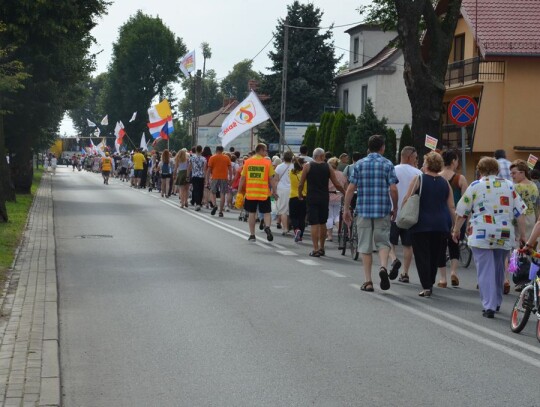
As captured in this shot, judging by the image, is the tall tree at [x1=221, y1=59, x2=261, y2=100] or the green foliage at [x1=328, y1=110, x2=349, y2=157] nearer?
the green foliage at [x1=328, y1=110, x2=349, y2=157]

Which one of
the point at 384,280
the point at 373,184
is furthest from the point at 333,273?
the point at 384,280

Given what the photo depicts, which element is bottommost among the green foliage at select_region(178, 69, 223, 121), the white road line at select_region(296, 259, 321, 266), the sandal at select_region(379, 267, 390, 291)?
the white road line at select_region(296, 259, 321, 266)

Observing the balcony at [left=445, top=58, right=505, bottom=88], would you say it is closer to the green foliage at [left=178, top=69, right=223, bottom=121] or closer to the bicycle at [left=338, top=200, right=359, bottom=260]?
the bicycle at [left=338, top=200, right=359, bottom=260]

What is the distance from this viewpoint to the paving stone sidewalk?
7246mm

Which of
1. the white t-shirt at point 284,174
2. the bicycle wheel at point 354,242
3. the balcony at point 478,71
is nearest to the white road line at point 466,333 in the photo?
the bicycle wheel at point 354,242

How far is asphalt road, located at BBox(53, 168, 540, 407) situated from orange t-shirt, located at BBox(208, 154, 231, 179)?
12280 mm

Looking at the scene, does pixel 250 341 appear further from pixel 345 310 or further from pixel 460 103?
pixel 460 103

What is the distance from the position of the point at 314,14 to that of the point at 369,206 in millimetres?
55230

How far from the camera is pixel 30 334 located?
9.49m

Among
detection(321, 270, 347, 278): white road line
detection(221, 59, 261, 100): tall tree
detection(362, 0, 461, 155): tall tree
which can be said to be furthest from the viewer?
detection(221, 59, 261, 100): tall tree

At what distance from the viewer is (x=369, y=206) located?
13.7 meters

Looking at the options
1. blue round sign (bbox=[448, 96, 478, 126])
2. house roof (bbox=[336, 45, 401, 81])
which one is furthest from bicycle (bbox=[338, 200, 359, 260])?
house roof (bbox=[336, 45, 401, 81])

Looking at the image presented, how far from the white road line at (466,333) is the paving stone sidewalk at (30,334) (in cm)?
355

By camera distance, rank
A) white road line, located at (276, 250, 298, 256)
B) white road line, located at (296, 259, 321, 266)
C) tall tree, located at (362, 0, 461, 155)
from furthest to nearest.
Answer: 1. tall tree, located at (362, 0, 461, 155)
2. white road line, located at (276, 250, 298, 256)
3. white road line, located at (296, 259, 321, 266)
